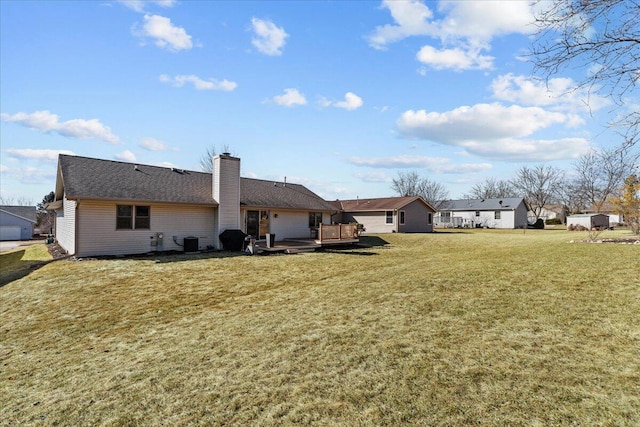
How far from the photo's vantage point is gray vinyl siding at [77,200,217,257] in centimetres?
1464

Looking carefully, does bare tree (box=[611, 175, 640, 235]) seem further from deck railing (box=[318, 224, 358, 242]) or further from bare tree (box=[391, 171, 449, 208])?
bare tree (box=[391, 171, 449, 208])

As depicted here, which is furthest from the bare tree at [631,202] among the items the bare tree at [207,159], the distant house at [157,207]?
the bare tree at [207,159]

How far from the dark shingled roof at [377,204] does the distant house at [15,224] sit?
111 ft

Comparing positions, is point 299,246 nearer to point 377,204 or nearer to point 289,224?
point 289,224

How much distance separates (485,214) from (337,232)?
114 ft

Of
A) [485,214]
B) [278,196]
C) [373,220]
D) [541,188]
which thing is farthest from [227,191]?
[541,188]

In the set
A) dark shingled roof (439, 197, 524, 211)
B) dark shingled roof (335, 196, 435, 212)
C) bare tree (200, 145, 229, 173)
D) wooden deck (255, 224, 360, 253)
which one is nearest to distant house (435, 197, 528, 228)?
dark shingled roof (439, 197, 524, 211)

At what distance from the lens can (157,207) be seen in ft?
54.1

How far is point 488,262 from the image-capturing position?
11.1 meters

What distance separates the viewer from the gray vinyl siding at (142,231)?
576 inches

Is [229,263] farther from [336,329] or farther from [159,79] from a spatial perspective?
[336,329]

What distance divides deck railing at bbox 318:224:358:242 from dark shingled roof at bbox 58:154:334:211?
322cm

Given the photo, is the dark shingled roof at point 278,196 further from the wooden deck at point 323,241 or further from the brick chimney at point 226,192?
the wooden deck at point 323,241

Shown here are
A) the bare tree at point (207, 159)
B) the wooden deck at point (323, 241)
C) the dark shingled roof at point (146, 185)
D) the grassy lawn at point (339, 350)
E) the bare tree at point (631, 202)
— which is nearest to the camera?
the grassy lawn at point (339, 350)
